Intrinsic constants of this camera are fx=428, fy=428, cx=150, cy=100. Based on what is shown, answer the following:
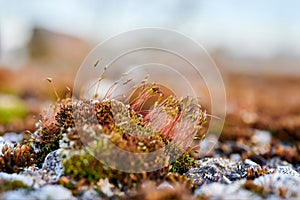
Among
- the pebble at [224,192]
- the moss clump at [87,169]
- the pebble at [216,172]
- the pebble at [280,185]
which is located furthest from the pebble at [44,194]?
the pebble at [280,185]

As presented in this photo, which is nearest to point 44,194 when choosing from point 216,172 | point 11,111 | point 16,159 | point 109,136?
point 109,136

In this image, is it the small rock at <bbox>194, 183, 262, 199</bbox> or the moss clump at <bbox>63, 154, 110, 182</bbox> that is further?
the moss clump at <bbox>63, 154, 110, 182</bbox>

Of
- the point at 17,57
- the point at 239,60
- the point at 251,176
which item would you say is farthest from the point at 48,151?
the point at 239,60

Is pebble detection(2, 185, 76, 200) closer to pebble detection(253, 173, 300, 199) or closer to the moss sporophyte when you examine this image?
the moss sporophyte

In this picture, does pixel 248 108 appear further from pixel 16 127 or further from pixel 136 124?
pixel 136 124

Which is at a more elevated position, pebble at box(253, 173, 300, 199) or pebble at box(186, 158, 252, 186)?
pebble at box(253, 173, 300, 199)

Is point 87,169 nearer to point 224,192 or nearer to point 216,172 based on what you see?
point 224,192

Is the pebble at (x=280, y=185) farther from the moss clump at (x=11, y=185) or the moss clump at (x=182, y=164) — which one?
the moss clump at (x=11, y=185)

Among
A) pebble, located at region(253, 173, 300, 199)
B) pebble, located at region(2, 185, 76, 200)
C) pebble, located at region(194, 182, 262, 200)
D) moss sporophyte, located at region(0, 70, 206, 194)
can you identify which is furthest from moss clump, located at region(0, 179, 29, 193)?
pebble, located at region(253, 173, 300, 199)
